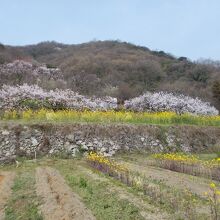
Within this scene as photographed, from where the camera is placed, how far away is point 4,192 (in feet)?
40.1

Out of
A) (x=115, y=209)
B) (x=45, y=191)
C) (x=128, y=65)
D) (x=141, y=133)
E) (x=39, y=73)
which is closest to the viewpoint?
(x=115, y=209)

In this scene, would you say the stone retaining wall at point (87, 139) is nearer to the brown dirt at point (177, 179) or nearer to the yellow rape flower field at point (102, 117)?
the yellow rape flower field at point (102, 117)

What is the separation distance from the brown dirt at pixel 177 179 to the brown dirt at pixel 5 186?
152 inches

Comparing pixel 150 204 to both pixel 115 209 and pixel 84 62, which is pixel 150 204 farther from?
pixel 84 62

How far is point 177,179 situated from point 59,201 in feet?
11.9

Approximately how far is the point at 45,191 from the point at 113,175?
2.32 m

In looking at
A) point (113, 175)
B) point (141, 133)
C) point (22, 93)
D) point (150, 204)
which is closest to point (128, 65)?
point (22, 93)

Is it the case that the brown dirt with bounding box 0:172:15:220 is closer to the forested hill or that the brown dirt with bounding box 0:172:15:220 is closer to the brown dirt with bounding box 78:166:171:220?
the brown dirt with bounding box 78:166:171:220

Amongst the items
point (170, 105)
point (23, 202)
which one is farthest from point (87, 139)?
point (170, 105)

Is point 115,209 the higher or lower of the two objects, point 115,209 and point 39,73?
the lower

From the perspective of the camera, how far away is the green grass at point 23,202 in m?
9.87

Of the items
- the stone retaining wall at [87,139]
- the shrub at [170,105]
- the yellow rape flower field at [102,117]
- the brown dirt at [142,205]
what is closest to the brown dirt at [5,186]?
the brown dirt at [142,205]

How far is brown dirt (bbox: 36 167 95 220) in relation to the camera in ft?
29.5

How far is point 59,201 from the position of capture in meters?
10.2
